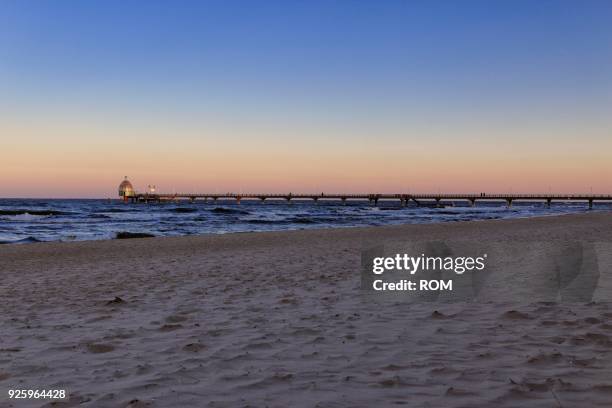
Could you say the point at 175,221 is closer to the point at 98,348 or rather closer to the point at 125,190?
the point at 98,348

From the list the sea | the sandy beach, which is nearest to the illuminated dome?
the sea

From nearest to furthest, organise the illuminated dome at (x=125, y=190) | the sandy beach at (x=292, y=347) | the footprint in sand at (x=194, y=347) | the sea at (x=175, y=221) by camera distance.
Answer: the sandy beach at (x=292, y=347), the footprint in sand at (x=194, y=347), the sea at (x=175, y=221), the illuminated dome at (x=125, y=190)

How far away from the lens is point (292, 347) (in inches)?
203

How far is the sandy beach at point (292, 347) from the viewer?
390cm

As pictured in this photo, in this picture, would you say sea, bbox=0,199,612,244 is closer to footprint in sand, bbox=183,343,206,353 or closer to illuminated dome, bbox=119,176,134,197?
footprint in sand, bbox=183,343,206,353

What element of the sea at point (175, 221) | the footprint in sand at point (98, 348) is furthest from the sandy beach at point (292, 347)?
the sea at point (175, 221)

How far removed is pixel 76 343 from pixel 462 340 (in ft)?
13.2

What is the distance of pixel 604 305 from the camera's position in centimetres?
685

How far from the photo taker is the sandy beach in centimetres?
390

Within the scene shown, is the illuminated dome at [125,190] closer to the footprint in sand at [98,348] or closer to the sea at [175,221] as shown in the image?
the sea at [175,221]

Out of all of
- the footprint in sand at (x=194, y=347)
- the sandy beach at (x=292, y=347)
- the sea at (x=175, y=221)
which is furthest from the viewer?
the sea at (x=175, y=221)

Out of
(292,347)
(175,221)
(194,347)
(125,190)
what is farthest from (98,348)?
(125,190)

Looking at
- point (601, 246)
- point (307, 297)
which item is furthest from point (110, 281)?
point (601, 246)

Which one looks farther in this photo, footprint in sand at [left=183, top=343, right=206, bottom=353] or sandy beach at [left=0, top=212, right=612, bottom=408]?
footprint in sand at [left=183, top=343, right=206, bottom=353]
